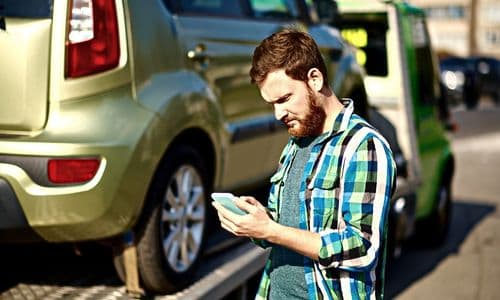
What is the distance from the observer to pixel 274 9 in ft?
16.8

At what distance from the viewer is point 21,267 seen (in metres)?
3.87

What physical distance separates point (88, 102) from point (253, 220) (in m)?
1.43

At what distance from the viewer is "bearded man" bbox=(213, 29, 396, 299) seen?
2090mm

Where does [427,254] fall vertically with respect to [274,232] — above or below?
below

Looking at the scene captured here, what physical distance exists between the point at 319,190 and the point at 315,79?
0.99 feet

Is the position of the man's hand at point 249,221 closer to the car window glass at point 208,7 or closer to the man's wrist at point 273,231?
the man's wrist at point 273,231

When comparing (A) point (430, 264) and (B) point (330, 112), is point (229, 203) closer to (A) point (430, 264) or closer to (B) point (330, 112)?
(B) point (330, 112)

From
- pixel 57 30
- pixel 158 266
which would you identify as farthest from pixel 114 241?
pixel 57 30

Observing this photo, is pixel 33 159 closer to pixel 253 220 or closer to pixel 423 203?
pixel 253 220

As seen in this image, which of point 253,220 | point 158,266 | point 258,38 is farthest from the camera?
point 258,38

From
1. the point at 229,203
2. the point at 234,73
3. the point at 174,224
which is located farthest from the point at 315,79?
the point at 234,73

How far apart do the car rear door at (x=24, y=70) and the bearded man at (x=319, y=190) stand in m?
1.31

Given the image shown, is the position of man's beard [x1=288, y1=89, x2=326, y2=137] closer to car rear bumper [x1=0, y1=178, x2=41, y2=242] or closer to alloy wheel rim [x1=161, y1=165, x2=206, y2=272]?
car rear bumper [x1=0, y1=178, x2=41, y2=242]

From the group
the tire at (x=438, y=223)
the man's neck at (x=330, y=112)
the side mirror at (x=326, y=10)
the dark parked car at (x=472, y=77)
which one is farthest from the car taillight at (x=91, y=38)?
the dark parked car at (x=472, y=77)
